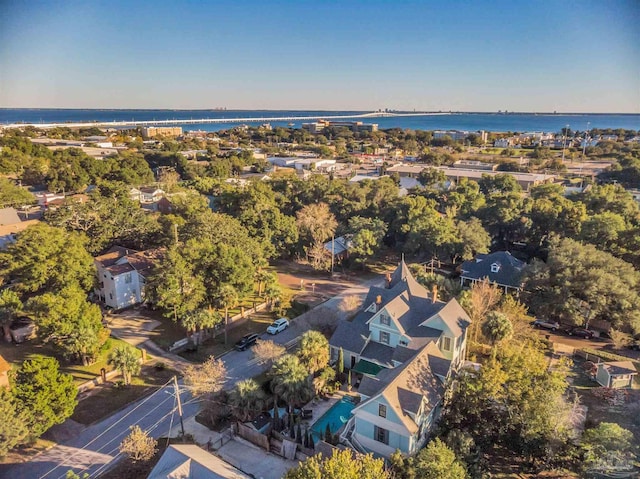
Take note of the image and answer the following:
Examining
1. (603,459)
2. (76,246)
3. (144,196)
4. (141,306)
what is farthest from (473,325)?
(144,196)

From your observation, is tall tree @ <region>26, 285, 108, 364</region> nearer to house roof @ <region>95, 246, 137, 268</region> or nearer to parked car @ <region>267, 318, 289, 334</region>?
house roof @ <region>95, 246, 137, 268</region>

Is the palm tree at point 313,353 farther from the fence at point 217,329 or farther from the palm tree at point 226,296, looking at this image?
the fence at point 217,329

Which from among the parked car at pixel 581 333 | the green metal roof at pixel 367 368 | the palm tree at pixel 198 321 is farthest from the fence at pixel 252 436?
the parked car at pixel 581 333

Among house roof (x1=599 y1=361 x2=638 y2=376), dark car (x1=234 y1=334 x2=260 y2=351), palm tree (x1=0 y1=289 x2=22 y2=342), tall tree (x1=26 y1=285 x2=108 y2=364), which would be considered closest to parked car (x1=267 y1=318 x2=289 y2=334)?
dark car (x1=234 y1=334 x2=260 y2=351)

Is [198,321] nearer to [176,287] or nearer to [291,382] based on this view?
[176,287]

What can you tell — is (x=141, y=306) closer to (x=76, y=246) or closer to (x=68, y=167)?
(x=76, y=246)

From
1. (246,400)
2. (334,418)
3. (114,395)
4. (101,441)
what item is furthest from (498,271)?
(101,441)

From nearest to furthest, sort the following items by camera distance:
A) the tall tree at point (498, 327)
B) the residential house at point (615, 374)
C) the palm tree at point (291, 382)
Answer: the palm tree at point (291, 382)
the residential house at point (615, 374)
the tall tree at point (498, 327)

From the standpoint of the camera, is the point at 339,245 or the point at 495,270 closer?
the point at 495,270
